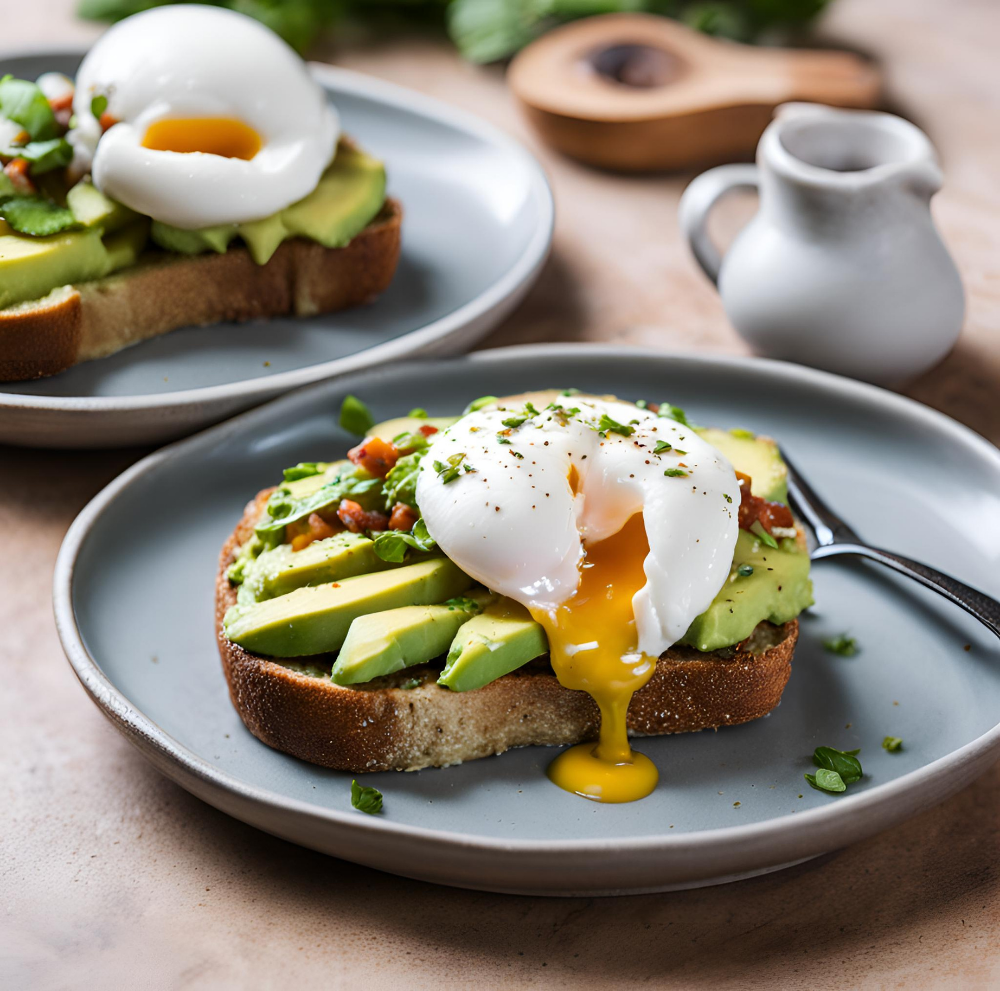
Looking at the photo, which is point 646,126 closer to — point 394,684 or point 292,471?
point 292,471

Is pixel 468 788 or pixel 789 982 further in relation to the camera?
pixel 468 788

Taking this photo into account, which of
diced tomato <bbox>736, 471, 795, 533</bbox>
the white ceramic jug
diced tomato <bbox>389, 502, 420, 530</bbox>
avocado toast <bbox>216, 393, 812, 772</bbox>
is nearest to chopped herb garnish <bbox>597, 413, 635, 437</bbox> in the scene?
avocado toast <bbox>216, 393, 812, 772</bbox>

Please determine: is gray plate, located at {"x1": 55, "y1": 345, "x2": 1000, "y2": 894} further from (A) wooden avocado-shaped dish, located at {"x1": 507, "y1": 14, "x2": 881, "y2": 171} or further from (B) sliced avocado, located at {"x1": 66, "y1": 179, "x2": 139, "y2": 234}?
(A) wooden avocado-shaped dish, located at {"x1": 507, "y1": 14, "x2": 881, "y2": 171}

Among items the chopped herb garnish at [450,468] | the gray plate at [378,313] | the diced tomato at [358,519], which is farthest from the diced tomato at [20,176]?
the chopped herb garnish at [450,468]

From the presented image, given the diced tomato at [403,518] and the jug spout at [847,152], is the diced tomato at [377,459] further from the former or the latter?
the jug spout at [847,152]

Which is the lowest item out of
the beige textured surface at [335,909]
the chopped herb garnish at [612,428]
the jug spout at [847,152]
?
the beige textured surface at [335,909]

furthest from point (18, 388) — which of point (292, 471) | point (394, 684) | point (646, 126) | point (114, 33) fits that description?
point (646, 126)
